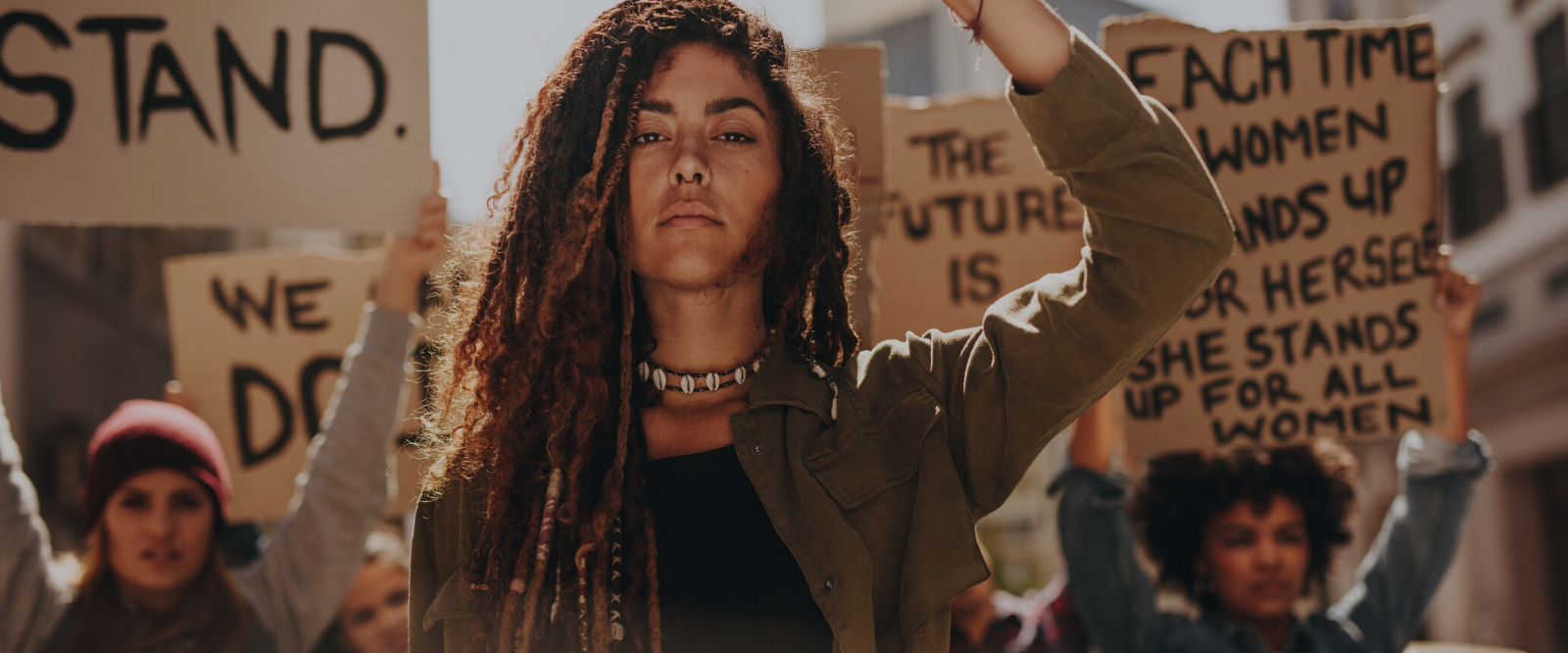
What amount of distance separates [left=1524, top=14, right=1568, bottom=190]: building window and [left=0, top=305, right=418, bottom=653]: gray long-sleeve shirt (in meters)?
9.69

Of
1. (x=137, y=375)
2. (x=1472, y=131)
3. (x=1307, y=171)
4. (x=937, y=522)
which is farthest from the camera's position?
(x=137, y=375)

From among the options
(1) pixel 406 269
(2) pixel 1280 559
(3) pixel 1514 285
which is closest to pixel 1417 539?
(2) pixel 1280 559

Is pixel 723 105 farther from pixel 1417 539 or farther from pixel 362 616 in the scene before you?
pixel 362 616

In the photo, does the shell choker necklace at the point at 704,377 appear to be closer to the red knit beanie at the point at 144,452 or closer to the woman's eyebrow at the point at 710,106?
the woman's eyebrow at the point at 710,106

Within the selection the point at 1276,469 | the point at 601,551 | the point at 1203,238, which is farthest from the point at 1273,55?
the point at 601,551

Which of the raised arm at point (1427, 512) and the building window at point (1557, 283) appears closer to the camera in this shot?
the raised arm at point (1427, 512)

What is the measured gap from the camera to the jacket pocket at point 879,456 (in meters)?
1.61

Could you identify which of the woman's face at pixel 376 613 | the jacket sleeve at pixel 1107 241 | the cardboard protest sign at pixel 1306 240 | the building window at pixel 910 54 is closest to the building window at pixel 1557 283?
the cardboard protest sign at pixel 1306 240

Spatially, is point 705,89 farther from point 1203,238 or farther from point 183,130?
point 183,130

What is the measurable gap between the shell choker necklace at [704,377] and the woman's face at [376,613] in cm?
261

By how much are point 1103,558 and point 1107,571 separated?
33 millimetres

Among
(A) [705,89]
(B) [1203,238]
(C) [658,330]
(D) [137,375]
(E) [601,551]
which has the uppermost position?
(A) [705,89]

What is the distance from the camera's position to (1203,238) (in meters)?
1.48

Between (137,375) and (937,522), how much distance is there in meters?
18.8
